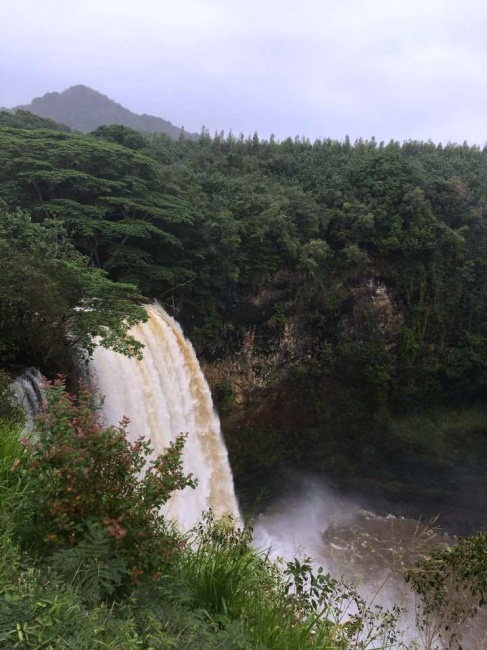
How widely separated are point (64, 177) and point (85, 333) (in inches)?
240

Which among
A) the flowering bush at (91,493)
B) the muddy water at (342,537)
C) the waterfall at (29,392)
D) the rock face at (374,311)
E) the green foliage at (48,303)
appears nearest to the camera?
the flowering bush at (91,493)

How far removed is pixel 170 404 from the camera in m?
10.1

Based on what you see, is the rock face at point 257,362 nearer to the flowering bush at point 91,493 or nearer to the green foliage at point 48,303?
the green foliage at point 48,303

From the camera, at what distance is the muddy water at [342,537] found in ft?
38.5

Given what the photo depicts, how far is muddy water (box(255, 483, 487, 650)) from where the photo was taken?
1174 centimetres

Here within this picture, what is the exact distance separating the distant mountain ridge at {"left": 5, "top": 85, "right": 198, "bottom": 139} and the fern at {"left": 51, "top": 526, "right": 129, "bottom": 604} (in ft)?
282

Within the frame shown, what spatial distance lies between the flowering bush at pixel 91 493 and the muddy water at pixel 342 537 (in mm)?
10137

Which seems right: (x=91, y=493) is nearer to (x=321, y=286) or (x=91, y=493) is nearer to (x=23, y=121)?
(x=321, y=286)

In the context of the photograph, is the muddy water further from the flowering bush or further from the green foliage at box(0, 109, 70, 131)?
the green foliage at box(0, 109, 70, 131)

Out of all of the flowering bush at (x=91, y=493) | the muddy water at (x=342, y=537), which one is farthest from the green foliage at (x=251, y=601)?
the muddy water at (x=342, y=537)

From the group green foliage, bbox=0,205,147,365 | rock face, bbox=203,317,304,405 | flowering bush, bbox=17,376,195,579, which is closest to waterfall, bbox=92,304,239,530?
green foliage, bbox=0,205,147,365

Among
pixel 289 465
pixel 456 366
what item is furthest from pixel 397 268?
pixel 289 465

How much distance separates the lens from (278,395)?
53.3 feet

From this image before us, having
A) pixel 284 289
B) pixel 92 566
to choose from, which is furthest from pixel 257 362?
pixel 92 566
